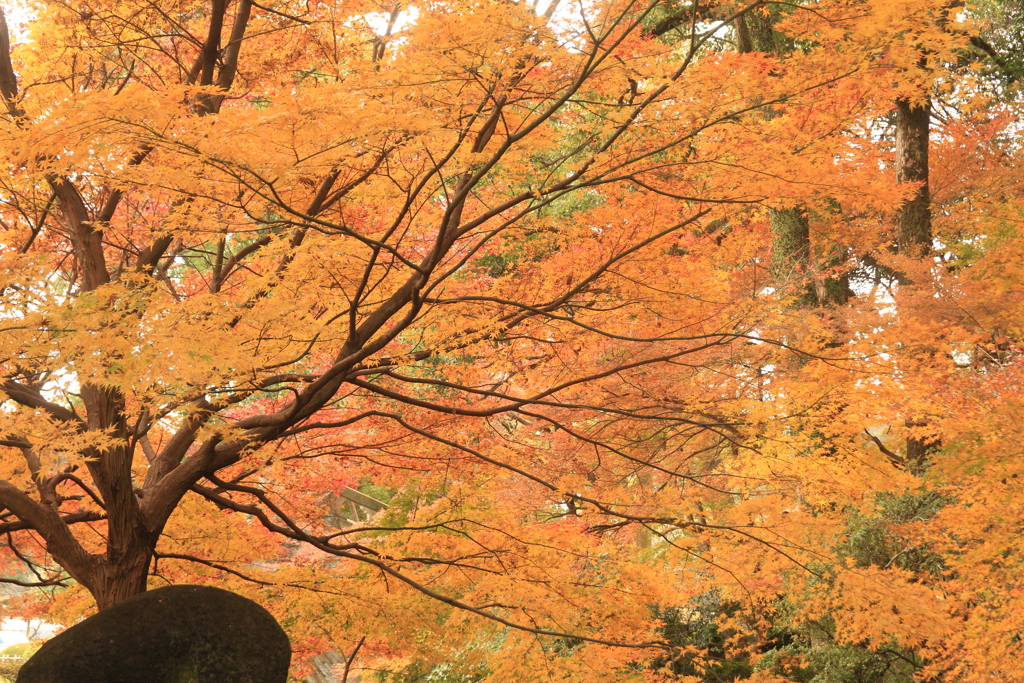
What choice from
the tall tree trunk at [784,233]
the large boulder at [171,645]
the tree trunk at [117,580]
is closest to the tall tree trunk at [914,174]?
the tall tree trunk at [784,233]

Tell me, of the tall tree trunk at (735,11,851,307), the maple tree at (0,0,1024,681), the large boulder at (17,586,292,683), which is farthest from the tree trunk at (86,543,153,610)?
the tall tree trunk at (735,11,851,307)

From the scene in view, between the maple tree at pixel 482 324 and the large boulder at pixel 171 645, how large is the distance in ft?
1.80

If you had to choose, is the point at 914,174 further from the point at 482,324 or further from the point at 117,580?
the point at 117,580

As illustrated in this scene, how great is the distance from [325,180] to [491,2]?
2.07m

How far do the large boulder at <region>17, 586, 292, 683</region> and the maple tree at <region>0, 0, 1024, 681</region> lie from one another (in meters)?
0.55

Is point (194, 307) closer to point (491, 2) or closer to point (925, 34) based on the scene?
point (491, 2)

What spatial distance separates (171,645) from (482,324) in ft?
9.92

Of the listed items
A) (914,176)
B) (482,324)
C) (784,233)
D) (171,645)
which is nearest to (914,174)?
(914,176)

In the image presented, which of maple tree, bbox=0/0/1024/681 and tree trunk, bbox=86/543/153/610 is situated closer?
maple tree, bbox=0/0/1024/681

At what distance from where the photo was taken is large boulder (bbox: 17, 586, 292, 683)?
16.8ft

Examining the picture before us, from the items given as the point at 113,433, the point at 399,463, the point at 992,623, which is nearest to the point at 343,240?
the point at 113,433

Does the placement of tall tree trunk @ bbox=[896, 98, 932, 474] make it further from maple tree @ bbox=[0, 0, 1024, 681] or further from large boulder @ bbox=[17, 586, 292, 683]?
large boulder @ bbox=[17, 586, 292, 683]

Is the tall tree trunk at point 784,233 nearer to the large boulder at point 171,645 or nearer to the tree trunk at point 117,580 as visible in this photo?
the large boulder at point 171,645

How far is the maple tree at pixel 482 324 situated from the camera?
4480mm
